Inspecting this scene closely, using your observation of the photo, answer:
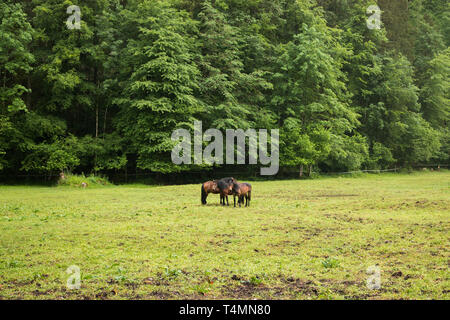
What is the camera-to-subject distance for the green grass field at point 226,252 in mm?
6789

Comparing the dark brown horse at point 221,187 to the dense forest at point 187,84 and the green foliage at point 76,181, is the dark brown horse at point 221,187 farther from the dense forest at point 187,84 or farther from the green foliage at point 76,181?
the dense forest at point 187,84

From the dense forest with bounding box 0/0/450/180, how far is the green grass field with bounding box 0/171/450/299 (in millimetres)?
16794

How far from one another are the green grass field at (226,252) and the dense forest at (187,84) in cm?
1679

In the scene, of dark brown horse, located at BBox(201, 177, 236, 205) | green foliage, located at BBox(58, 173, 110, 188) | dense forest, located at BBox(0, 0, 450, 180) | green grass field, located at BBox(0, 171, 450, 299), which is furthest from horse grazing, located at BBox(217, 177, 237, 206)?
dense forest, located at BBox(0, 0, 450, 180)

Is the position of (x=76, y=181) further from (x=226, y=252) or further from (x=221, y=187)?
(x=226, y=252)

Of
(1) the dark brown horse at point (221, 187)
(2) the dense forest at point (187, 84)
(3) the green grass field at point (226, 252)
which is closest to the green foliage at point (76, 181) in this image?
(2) the dense forest at point (187, 84)

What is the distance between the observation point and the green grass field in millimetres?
6789

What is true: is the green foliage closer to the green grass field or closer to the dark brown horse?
the green grass field

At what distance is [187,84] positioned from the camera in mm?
33688

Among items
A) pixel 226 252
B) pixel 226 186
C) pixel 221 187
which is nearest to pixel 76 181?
pixel 221 187

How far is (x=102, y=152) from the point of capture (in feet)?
108

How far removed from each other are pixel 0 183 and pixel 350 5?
136 feet

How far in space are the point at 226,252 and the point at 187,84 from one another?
25.8 meters
